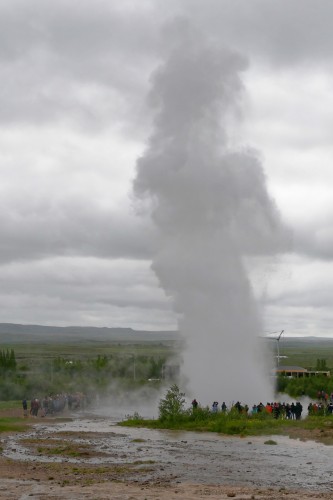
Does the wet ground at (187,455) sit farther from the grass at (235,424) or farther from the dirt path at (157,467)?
the grass at (235,424)

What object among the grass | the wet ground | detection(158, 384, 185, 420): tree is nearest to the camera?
the wet ground

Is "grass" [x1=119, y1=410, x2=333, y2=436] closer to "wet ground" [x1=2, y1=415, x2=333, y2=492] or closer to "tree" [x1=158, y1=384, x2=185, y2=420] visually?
"tree" [x1=158, y1=384, x2=185, y2=420]

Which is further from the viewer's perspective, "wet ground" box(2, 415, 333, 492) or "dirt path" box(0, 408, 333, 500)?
"wet ground" box(2, 415, 333, 492)

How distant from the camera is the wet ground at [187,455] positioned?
61.9ft

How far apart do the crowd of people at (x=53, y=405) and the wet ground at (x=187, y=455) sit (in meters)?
7.48

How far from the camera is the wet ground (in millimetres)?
18875

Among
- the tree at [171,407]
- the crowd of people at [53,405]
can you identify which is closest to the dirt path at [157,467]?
the tree at [171,407]

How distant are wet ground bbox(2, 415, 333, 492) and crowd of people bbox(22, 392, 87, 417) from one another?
7.48 meters

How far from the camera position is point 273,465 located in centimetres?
2095

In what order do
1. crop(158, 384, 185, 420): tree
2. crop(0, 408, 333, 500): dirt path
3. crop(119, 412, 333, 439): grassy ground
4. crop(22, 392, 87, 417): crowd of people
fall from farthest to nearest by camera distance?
crop(22, 392, 87, 417): crowd of people, crop(158, 384, 185, 420): tree, crop(119, 412, 333, 439): grassy ground, crop(0, 408, 333, 500): dirt path

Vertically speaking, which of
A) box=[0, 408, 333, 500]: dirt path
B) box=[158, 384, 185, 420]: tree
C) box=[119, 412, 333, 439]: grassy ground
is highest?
box=[158, 384, 185, 420]: tree

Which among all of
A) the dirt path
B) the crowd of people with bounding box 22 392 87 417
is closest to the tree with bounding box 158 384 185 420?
the dirt path

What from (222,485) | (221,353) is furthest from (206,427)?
(222,485)

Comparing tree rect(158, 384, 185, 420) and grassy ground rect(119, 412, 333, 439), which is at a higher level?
tree rect(158, 384, 185, 420)
